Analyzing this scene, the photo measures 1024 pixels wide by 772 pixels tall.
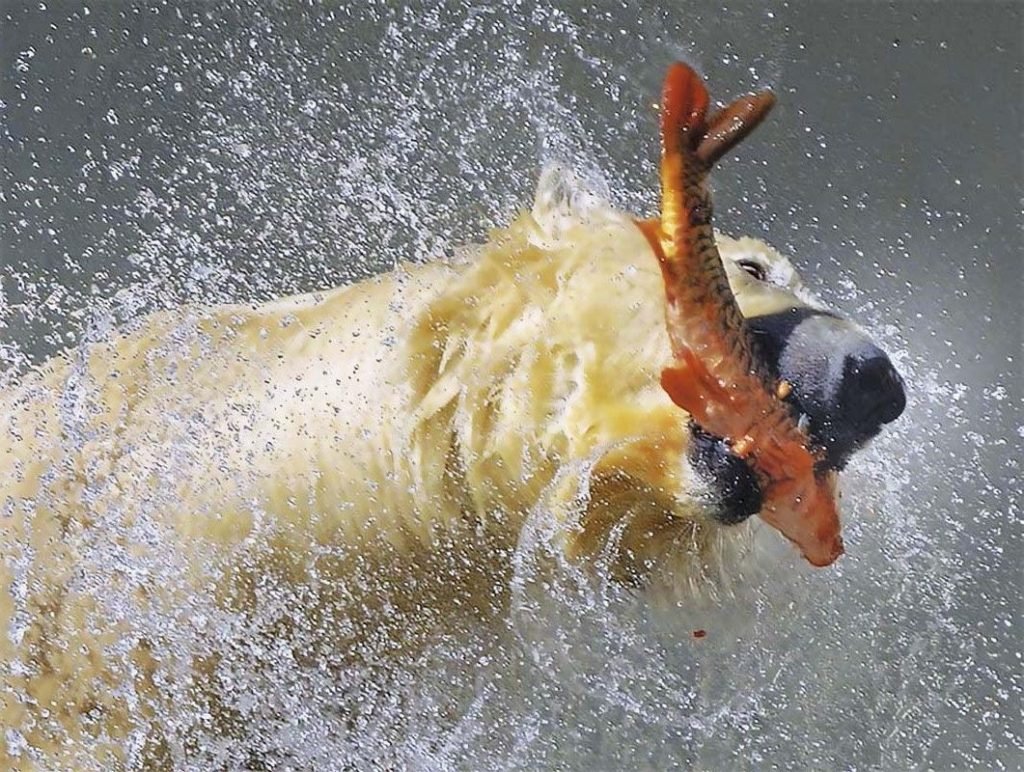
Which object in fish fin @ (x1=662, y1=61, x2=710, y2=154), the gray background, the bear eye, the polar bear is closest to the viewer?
fish fin @ (x1=662, y1=61, x2=710, y2=154)

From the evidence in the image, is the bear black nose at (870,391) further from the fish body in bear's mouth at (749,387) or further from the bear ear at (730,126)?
the bear ear at (730,126)

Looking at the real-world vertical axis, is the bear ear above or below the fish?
above

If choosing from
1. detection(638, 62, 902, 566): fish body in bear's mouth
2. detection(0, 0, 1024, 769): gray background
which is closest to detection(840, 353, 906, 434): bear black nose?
detection(638, 62, 902, 566): fish body in bear's mouth

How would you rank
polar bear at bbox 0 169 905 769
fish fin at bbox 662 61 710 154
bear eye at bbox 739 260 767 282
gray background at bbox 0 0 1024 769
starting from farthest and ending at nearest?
gray background at bbox 0 0 1024 769 < bear eye at bbox 739 260 767 282 < polar bear at bbox 0 169 905 769 < fish fin at bbox 662 61 710 154

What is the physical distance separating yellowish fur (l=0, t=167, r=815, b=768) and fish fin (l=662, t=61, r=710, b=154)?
16 cm

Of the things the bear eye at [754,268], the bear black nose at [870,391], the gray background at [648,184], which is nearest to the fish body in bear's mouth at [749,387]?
the bear black nose at [870,391]

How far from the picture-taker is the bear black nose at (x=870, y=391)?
0.74 meters

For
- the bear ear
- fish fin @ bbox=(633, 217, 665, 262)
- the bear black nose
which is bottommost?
the bear black nose

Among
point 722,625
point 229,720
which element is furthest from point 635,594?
point 229,720

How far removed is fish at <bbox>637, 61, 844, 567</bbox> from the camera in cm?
74

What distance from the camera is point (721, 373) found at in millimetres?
757

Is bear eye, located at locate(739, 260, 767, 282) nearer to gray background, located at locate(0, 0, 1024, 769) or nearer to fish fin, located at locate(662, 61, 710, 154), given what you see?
fish fin, located at locate(662, 61, 710, 154)

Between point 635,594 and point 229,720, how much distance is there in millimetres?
369

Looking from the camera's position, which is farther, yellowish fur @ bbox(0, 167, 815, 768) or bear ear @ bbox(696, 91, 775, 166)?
yellowish fur @ bbox(0, 167, 815, 768)
